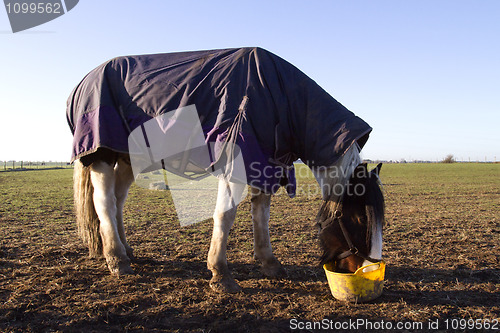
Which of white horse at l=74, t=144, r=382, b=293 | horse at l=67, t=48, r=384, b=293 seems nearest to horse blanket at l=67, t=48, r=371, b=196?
horse at l=67, t=48, r=384, b=293

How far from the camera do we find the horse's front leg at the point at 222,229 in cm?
342

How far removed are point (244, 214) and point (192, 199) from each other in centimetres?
328

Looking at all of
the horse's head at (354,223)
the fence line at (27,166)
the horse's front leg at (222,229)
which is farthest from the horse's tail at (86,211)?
the fence line at (27,166)

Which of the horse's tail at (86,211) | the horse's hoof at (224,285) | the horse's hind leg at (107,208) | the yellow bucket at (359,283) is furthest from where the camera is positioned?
the horse's tail at (86,211)

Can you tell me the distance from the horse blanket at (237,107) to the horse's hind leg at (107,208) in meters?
0.33

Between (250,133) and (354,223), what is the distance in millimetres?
1263

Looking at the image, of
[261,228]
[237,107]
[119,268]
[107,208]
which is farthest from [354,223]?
[107,208]

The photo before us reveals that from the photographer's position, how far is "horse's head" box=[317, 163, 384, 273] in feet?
10.0

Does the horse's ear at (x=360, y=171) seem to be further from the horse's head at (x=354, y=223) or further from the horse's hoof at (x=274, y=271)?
the horse's hoof at (x=274, y=271)

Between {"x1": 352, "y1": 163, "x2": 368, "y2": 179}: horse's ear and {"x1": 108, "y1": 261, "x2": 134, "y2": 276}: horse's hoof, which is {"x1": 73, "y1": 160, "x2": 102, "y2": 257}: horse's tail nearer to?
{"x1": 108, "y1": 261, "x2": 134, "y2": 276}: horse's hoof

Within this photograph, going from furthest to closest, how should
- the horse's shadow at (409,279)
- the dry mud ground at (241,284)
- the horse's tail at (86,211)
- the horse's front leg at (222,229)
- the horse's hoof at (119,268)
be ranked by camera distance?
the horse's tail at (86,211) < the horse's hoof at (119,268) < the horse's front leg at (222,229) < the horse's shadow at (409,279) < the dry mud ground at (241,284)

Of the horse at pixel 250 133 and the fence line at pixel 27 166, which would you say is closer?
the horse at pixel 250 133

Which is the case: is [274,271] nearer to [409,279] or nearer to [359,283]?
[359,283]

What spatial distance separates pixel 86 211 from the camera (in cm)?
426
